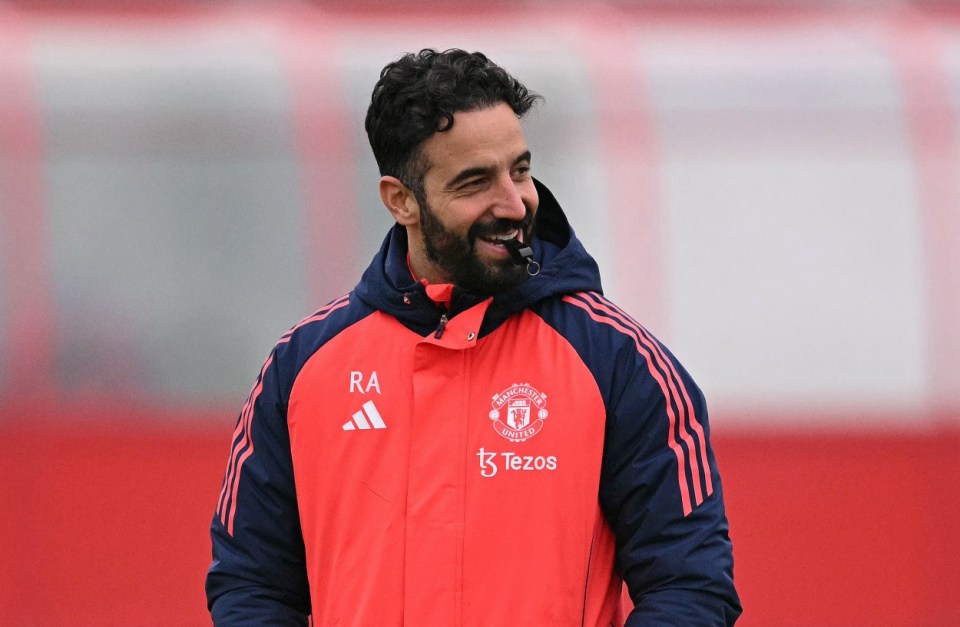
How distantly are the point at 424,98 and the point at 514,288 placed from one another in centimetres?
34

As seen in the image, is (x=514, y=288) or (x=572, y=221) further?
(x=572, y=221)

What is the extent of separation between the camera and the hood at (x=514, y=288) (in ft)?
7.69

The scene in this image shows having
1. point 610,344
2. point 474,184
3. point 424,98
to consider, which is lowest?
point 610,344

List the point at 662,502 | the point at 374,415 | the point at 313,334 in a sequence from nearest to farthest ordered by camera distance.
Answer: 1. the point at 662,502
2. the point at 374,415
3. the point at 313,334

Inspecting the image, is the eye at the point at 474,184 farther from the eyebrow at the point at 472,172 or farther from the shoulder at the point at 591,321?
the shoulder at the point at 591,321

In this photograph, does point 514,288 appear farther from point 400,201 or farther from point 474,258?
point 400,201

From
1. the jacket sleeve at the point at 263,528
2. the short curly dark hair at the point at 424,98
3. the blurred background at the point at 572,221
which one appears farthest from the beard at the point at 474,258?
the blurred background at the point at 572,221

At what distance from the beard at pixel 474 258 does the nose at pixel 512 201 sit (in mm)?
12

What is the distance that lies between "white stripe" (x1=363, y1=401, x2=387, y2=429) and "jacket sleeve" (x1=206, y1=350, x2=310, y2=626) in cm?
15

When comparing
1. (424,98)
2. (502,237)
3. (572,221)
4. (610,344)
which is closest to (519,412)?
(610,344)

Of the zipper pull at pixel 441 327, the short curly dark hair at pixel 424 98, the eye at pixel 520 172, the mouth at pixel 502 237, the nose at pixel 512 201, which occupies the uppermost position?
the short curly dark hair at pixel 424 98

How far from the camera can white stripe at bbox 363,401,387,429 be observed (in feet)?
7.62

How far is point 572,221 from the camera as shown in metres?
5.31

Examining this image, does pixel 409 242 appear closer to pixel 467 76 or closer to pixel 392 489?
pixel 467 76
